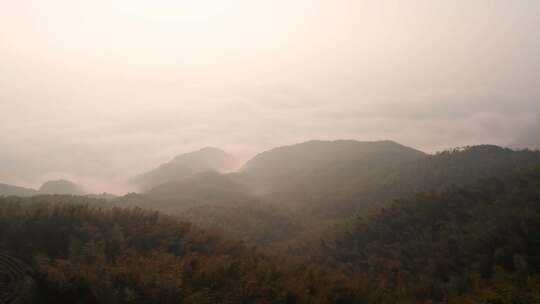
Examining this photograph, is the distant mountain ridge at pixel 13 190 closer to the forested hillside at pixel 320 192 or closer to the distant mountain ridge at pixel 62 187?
the distant mountain ridge at pixel 62 187

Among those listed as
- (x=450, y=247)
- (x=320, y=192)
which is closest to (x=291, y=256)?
(x=450, y=247)

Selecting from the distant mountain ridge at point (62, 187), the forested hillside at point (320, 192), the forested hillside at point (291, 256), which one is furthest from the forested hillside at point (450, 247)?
the distant mountain ridge at point (62, 187)

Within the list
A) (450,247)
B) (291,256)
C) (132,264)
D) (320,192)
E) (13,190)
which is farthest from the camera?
(13,190)

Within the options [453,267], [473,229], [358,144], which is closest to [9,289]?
[453,267]

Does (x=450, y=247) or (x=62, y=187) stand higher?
(x=62, y=187)

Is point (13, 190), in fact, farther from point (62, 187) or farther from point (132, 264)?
point (132, 264)

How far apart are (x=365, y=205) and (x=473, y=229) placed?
41.2m

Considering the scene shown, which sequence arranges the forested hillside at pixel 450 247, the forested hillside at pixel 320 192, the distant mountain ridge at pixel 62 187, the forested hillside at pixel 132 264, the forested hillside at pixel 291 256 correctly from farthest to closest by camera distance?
the distant mountain ridge at pixel 62 187, the forested hillside at pixel 320 192, the forested hillside at pixel 450 247, the forested hillside at pixel 291 256, the forested hillside at pixel 132 264

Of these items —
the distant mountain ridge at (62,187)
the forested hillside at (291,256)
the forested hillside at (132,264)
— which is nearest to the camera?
the forested hillside at (132,264)

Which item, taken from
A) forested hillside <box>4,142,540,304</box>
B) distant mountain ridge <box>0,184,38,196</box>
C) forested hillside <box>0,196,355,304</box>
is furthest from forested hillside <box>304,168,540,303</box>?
distant mountain ridge <box>0,184,38,196</box>

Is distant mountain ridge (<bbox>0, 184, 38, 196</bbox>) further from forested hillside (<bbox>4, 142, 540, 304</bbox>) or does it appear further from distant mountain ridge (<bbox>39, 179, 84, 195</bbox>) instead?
forested hillside (<bbox>4, 142, 540, 304</bbox>)

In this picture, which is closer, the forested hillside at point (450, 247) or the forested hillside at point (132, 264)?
the forested hillside at point (132, 264)

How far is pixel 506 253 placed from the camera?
2106cm

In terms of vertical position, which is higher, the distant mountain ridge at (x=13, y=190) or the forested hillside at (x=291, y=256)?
the distant mountain ridge at (x=13, y=190)
